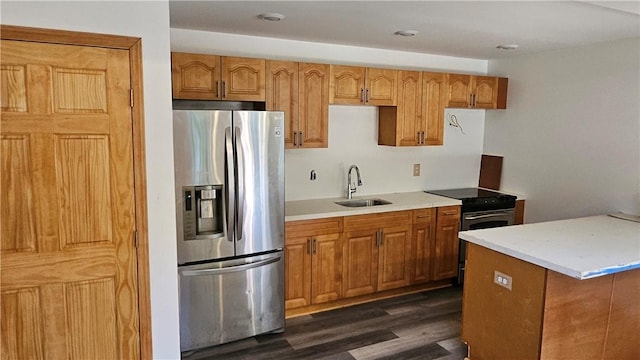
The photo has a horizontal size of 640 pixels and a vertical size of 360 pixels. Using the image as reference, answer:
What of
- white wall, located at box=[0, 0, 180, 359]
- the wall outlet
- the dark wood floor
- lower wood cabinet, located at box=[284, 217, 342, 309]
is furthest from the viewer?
lower wood cabinet, located at box=[284, 217, 342, 309]

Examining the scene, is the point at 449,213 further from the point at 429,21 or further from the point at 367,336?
the point at 429,21

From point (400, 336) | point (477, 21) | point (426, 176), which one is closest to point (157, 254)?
point (400, 336)

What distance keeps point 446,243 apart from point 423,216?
39cm

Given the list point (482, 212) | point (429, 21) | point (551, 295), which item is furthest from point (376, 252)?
point (429, 21)

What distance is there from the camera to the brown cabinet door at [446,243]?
4246 mm

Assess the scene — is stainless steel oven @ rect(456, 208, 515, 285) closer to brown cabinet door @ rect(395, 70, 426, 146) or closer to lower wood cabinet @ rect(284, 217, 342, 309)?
brown cabinet door @ rect(395, 70, 426, 146)

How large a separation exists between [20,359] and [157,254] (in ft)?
2.73

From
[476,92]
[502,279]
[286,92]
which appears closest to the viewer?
[502,279]

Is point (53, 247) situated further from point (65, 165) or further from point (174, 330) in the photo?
point (174, 330)

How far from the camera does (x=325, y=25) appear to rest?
10.9ft

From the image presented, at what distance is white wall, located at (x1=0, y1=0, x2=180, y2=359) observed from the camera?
7.20 feet

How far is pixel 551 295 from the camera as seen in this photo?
2.50 m

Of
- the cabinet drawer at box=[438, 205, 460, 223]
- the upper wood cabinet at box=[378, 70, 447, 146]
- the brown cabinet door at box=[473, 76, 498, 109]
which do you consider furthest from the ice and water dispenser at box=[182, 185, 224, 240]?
the brown cabinet door at box=[473, 76, 498, 109]

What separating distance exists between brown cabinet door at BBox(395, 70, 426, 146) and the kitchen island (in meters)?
1.50
